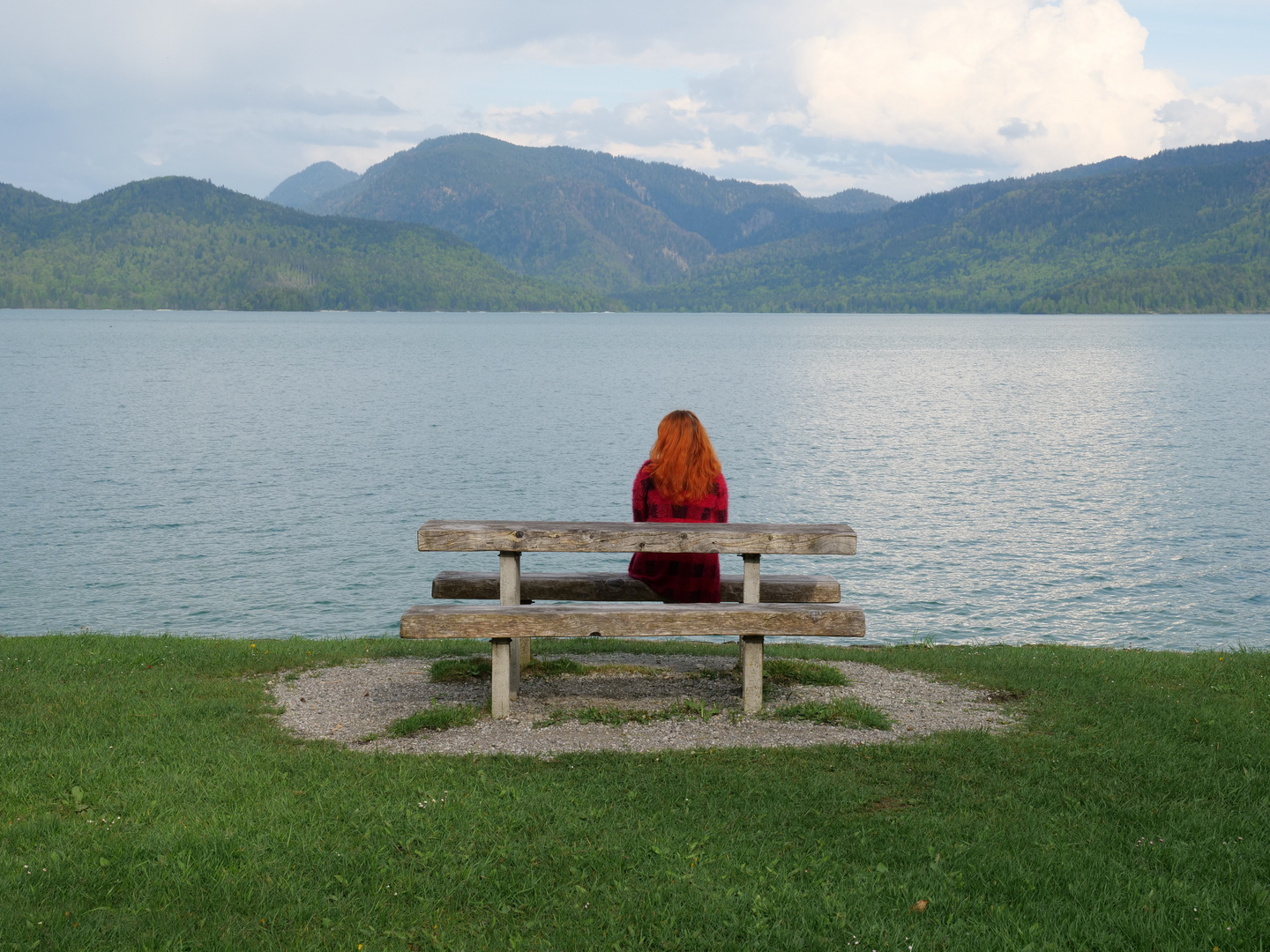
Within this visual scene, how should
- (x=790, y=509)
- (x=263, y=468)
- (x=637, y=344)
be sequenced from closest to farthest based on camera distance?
(x=790, y=509)
(x=263, y=468)
(x=637, y=344)

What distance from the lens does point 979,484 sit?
3319cm

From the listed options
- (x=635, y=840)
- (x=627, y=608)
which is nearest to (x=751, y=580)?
(x=627, y=608)

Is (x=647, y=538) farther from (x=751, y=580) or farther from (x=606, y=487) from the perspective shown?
(x=606, y=487)

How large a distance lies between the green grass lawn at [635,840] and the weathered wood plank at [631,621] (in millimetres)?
887

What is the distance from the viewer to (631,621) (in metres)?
7.15

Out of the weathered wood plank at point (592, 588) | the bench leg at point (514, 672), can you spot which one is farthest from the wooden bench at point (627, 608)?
the weathered wood plank at point (592, 588)

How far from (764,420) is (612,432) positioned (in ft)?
30.5

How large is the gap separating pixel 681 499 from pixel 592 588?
3.48 ft

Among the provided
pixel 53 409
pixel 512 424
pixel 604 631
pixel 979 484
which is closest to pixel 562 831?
pixel 604 631

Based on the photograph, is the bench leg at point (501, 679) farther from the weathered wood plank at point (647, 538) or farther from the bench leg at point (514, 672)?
the weathered wood plank at point (647, 538)

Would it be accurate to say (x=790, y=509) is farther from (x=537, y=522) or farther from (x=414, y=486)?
(x=537, y=522)

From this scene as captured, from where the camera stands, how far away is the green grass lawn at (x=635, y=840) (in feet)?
14.6

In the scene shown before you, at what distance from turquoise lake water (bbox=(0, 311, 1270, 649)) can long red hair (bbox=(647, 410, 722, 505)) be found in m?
10.4

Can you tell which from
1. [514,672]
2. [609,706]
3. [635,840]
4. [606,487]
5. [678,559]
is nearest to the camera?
[635,840]
